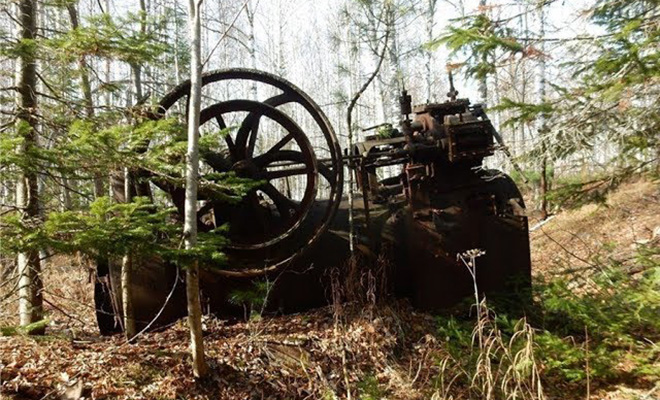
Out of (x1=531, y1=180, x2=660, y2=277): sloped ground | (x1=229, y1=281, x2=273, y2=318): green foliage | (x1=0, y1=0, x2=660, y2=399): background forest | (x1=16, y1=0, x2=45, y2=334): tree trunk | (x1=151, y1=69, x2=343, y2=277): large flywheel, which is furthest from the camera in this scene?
(x1=531, y1=180, x2=660, y2=277): sloped ground

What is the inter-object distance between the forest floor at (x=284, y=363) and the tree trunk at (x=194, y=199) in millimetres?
359

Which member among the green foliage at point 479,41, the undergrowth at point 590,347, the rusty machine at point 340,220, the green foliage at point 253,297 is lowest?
the undergrowth at point 590,347

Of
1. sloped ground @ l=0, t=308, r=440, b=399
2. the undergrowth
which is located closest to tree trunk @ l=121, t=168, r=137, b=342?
sloped ground @ l=0, t=308, r=440, b=399

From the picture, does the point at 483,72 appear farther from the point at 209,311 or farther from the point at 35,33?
the point at 35,33

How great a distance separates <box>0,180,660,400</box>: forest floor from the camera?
3.86 metres

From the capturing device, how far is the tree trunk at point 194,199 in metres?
3.98

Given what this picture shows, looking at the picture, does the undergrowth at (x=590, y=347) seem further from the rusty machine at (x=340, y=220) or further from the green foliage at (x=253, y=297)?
the green foliage at (x=253, y=297)

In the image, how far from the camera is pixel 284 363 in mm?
4699

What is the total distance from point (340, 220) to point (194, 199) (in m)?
2.31

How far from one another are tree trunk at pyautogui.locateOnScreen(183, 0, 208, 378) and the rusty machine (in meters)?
0.70

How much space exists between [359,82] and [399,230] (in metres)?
17.5

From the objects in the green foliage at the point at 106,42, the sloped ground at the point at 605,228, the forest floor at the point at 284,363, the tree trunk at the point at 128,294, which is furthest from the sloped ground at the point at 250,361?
the sloped ground at the point at 605,228

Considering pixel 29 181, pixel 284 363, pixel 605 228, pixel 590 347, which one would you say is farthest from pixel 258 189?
pixel 605 228

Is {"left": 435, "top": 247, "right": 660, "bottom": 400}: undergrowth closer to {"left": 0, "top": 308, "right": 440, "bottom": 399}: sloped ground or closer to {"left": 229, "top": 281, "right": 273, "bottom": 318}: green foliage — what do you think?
{"left": 0, "top": 308, "right": 440, "bottom": 399}: sloped ground
